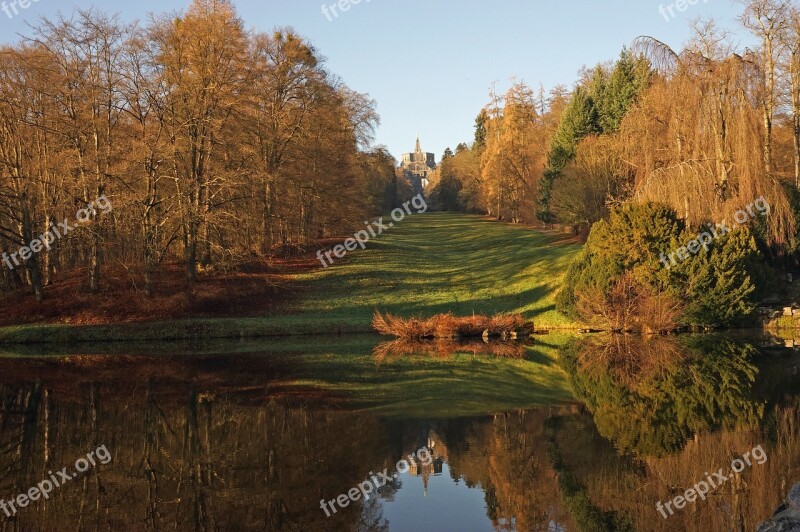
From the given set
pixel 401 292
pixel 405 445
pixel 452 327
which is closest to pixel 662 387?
pixel 405 445

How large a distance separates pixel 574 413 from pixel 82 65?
28772 mm

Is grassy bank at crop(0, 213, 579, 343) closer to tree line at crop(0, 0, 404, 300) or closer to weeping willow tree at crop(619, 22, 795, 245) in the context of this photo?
tree line at crop(0, 0, 404, 300)

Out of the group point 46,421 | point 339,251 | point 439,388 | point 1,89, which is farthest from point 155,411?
point 339,251

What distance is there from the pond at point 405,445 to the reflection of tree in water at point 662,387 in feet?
0.26

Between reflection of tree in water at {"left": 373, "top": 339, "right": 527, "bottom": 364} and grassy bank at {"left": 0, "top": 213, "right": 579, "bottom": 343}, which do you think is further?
grassy bank at {"left": 0, "top": 213, "right": 579, "bottom": 343}

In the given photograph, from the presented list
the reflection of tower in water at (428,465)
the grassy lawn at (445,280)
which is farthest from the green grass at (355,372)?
the grassy lawn at (445,280)

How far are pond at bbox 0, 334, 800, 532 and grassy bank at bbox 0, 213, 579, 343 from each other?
8.76m

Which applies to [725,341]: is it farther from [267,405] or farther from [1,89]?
[1,89]

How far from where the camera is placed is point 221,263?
105ft

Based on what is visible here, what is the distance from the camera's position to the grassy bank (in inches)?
1197

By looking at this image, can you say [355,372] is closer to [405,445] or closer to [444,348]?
[444,348]

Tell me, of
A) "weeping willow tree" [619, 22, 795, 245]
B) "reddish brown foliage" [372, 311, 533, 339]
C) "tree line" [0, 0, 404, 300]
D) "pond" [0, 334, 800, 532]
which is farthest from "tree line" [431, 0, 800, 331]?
"tree line" [0, 0, 404, 300]

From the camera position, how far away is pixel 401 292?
3944 centimetres

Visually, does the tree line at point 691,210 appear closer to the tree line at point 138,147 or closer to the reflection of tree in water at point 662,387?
the reflection of tree in water at point 662,387
